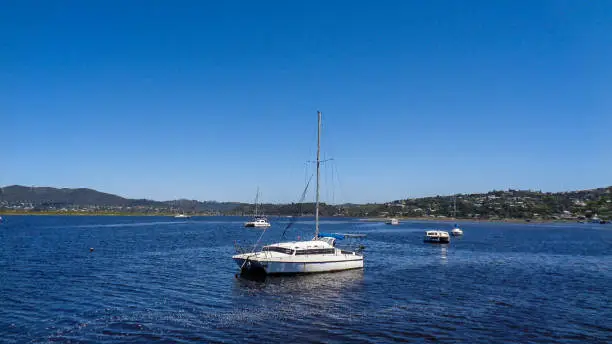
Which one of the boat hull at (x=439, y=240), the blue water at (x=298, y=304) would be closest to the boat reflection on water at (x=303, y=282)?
the blue water at (x=298, y=304)

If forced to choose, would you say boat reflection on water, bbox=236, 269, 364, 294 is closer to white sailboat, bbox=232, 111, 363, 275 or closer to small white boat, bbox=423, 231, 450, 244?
white sailboat, bbox=232, 111, 363, 275

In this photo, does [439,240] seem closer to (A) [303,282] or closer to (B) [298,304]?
(A) [303,282]

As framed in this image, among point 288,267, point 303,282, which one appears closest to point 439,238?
point 288,267

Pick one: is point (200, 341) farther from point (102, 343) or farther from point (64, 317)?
point (64, 317)

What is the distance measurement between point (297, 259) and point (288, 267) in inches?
57.0

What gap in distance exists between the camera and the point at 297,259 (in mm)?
50344

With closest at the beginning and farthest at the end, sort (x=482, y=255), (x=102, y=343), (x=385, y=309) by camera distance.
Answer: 1. (x=102, y=343)
2. (x=385, y=309)
3. (x=482, y=255)

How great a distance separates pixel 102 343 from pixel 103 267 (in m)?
34.8

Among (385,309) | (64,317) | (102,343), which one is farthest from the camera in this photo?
(385,309)

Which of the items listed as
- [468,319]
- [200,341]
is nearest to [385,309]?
[468,319]

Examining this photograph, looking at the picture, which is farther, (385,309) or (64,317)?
(385,309)

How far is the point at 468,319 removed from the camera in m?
31.8

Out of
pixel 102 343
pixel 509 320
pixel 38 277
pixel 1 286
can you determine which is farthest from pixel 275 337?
pixel 38 277

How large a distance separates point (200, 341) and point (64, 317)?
38.6ft
